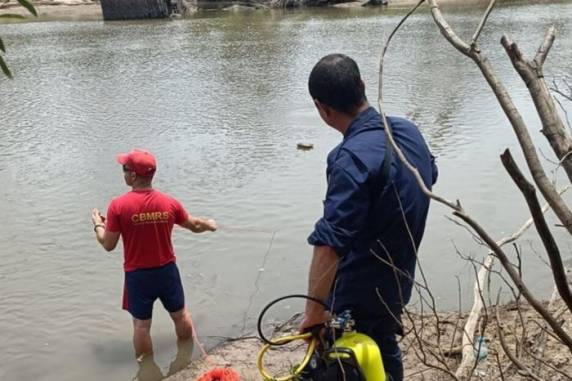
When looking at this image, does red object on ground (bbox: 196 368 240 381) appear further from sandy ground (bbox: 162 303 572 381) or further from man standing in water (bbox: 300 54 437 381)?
man standing in water (bbox: 300 54 437 381)

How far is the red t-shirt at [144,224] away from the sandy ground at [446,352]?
941 millimetres

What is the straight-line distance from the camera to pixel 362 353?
9.37 feet

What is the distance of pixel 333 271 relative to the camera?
108 inches

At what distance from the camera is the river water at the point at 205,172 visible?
5.75 m

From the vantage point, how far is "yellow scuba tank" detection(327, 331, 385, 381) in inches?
112

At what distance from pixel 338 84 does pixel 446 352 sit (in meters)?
2.42

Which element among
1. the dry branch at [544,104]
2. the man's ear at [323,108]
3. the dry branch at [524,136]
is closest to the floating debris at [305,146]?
the man's ear at [323,108]

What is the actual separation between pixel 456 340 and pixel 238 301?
197cm

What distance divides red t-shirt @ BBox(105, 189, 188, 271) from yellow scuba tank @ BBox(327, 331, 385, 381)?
186cm

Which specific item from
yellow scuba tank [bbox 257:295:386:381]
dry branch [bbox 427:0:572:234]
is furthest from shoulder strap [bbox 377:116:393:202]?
dry branch [bbox 427:0:572:234]

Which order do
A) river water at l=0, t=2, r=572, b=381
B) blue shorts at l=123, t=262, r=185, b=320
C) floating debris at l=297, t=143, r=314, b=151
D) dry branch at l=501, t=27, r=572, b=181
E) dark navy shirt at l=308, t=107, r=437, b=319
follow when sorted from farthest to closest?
floating debris at l=297, t=143, r=314, b=151
river water at l=0, t=2, r=572, b=381
blue shorts at l=123, t=262, r=185, b=320
dark navy shirt at l=308, t=107, r=437, b=319
dry branch at l=501, t=27, r=572, b=181

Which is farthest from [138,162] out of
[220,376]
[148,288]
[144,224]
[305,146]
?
[305,146]

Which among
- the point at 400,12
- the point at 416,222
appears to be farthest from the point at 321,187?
the point at 400,12

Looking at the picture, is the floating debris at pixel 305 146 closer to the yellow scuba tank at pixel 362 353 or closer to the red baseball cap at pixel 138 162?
the red baseball cap at pixel 138 162
